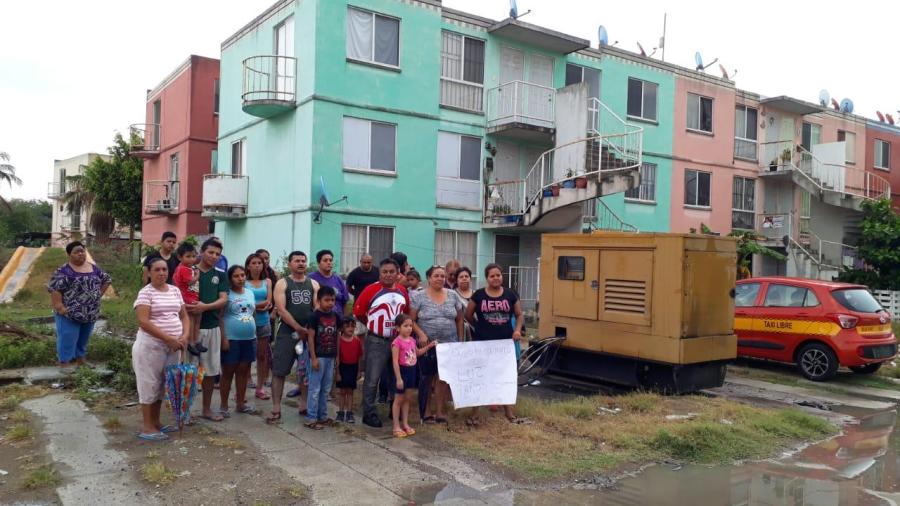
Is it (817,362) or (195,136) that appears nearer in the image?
(817,362)

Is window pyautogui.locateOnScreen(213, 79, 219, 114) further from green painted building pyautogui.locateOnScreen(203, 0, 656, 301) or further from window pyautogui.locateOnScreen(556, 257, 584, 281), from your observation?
window pyautogui.locateOnScreen(556, 257, 584, 281)

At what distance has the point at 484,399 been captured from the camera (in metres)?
7.36

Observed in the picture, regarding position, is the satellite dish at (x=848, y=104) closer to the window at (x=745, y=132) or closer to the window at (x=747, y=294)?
the window at (x=745, y=132)

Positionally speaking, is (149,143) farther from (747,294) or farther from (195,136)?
(747,294)

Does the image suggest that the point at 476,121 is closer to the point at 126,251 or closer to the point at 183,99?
the point at 183,99

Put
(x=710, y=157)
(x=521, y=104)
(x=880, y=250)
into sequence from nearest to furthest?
1. (x=521, y=104)
2. (x=880, y=250)
3. (x=710, y=157)

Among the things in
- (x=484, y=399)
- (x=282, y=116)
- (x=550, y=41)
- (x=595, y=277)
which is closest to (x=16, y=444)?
(x=484, y=399)

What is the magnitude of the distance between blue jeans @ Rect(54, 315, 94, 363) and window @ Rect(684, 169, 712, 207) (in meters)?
19.4

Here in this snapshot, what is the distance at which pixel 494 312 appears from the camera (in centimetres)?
769

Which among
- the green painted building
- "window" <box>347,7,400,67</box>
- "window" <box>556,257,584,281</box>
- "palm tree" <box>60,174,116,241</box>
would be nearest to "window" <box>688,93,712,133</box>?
the green painted building

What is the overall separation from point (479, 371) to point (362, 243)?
392 inches

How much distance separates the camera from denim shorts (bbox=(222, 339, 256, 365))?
7.18 m

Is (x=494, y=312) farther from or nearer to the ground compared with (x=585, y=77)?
nearer to the ground

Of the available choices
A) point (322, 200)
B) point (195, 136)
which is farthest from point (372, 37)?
point (195, 136)
